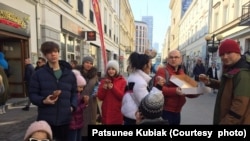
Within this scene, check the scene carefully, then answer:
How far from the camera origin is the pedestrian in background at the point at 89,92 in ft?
13.2

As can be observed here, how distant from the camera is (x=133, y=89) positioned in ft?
9.37

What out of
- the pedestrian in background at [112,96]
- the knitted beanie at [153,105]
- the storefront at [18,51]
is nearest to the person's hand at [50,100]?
the pedestrian in background at [112,96]

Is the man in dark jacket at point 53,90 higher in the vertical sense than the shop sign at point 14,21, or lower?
lower

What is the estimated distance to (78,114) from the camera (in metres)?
3.77

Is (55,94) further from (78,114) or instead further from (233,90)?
(233,90)

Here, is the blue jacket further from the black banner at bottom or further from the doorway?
the doorway

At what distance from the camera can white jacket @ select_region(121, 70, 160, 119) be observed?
2766 millimetres

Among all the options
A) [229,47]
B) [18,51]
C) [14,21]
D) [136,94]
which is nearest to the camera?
[229,47]

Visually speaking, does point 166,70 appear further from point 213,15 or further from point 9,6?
point 213,15

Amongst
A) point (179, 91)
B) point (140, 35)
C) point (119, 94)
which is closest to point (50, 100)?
point (119, 94)

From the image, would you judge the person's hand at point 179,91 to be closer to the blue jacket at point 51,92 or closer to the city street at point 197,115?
the blue jacket at point 51,92

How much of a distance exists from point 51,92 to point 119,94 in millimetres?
1084

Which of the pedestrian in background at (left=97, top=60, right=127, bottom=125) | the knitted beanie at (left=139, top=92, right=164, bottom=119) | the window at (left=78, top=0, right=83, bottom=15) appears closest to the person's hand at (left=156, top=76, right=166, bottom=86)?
the pedestrian in background at (left=97, top=60, right=127, bottom=125)

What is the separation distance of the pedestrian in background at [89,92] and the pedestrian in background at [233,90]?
6.58ft
